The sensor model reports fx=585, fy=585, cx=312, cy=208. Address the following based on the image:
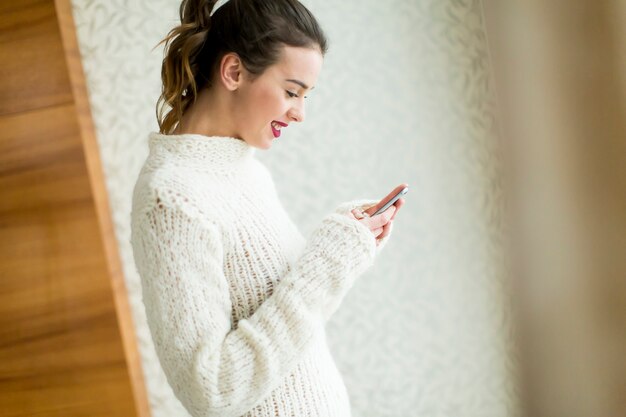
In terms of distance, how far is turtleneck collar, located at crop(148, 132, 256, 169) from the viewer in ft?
3.00

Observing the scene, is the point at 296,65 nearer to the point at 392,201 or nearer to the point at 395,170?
the point at 392,201

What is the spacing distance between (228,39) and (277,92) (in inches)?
5.0

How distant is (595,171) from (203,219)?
982mm

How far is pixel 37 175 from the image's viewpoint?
150 cm

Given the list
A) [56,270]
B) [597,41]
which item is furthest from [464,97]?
[56,270]

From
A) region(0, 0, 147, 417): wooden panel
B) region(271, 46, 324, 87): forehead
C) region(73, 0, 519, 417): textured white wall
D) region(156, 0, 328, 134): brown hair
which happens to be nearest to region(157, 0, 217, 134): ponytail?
region(156, 0, 328, 134): brown hair

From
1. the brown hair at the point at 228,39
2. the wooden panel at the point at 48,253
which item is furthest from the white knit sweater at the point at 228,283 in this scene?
the wooden panel at the point at 48,253

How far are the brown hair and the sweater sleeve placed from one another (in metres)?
0.28

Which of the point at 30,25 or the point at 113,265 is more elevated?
the point at 30,25

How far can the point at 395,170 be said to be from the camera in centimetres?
172

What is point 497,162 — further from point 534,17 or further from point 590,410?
point 590,410

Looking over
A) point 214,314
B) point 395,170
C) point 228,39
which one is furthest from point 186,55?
point 395,170

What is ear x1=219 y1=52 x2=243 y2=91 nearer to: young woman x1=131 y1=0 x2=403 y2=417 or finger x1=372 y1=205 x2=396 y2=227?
young woman x1=131 y1=0 x2=403 y2=417

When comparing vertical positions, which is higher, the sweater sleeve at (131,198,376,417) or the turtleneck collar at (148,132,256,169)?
the turtleneck collar at (148,132,256,169)
